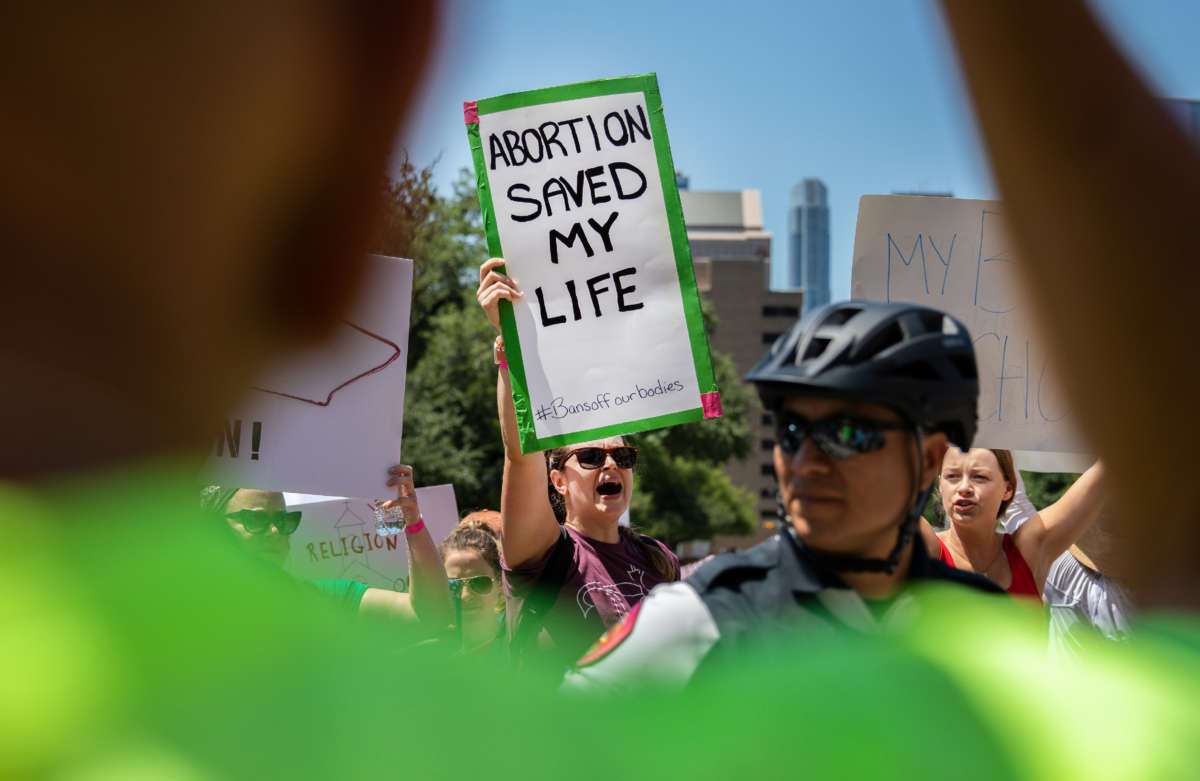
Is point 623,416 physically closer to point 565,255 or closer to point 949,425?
point 565,255

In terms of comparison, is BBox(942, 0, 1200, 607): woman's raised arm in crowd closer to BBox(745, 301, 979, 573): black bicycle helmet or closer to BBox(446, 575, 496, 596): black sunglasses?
BBox(745, 301, 979, 573): black bicycle helmet

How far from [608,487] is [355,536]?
9.48 ft

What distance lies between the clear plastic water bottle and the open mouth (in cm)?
167

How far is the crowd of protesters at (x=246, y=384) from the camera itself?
0.50 m

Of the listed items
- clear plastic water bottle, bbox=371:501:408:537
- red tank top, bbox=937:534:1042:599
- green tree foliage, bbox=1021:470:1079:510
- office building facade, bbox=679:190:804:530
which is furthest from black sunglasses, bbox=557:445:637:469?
office building facade, bbox=679:190:804:530

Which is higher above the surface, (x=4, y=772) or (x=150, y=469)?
(x=150, y=469)

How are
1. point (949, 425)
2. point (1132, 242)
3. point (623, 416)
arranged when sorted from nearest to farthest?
1. point (1132, 242)
2. point (949, 425)
3. point (623, 416)

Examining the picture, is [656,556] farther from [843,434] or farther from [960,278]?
[843,434]

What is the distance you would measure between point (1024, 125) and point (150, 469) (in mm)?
539

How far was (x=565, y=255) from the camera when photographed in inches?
123

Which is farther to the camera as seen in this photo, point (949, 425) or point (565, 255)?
point (565, 255)

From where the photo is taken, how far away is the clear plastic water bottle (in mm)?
5195

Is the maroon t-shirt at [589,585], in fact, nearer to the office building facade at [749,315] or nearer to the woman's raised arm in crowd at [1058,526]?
the woman's raised arm in crowd at [1058,526]

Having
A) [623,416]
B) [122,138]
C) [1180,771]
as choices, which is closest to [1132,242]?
[1180,771]
